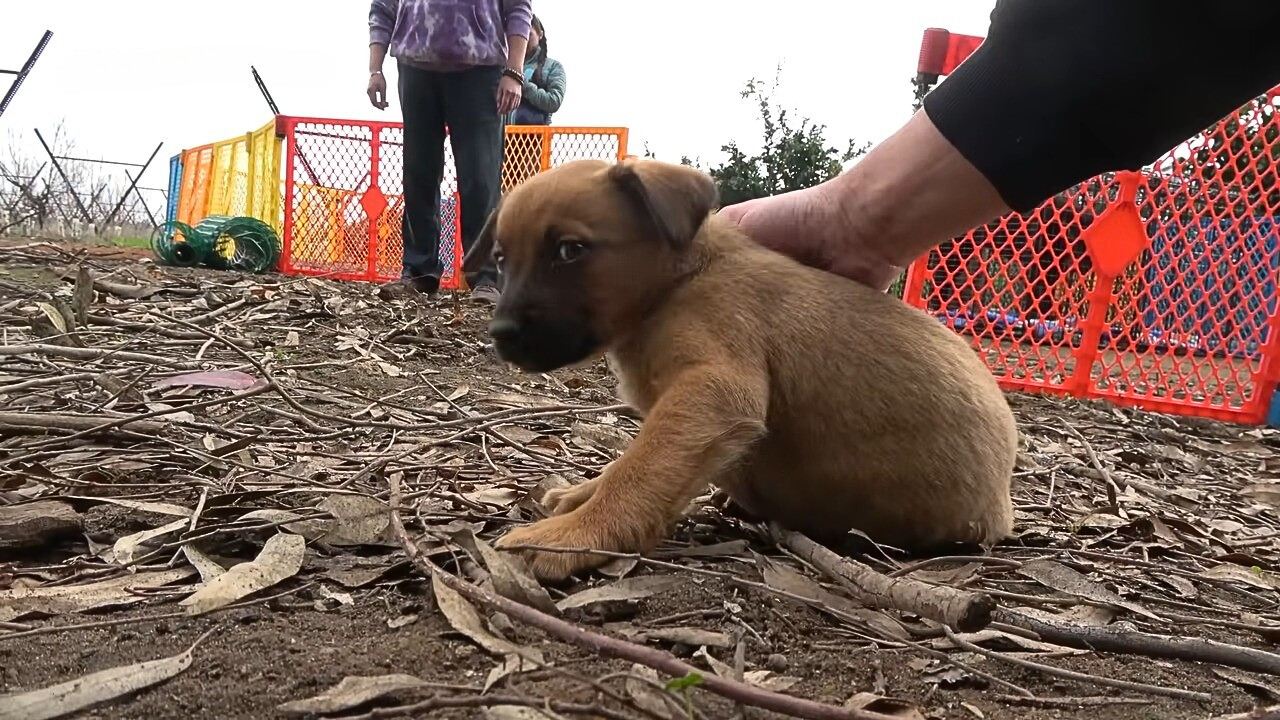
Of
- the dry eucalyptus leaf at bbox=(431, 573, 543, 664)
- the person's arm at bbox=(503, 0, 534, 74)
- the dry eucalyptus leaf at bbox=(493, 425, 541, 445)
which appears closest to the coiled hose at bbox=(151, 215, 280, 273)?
the person's arm at bbox=(503, 0, 534, 74)

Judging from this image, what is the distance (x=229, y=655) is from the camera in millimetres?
1396

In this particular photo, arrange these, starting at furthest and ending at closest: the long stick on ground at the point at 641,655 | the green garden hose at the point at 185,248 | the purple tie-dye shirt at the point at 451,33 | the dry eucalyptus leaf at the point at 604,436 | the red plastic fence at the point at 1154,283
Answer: the green garden hose at the point at 185,248 < the purple tie-dye shirt at the point at 451,33 < the red plastic fence at the point at 1154,283 < the dry eucalyptus leaf at the point at 604,436 < the long stick on ground at the point at 641,655

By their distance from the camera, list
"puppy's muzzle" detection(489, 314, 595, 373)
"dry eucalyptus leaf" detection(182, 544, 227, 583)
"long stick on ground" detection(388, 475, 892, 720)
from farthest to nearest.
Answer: "puppy's muzzle" detection(489, 314, 595, 373) → "dry eucalyptus leaf" detection(182, 544, 227, 583) → "long stick on ground" detection(388, 475, 892, 720)

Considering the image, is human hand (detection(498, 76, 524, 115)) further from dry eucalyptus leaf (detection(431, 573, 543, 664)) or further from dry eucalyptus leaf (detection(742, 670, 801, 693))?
dry eucalyptus leaf (detection(742, 670, 801, 693))

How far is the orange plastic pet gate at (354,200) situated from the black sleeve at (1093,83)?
28.3 feet

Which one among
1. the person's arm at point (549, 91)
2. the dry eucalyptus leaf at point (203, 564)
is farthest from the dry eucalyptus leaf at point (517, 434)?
the person's arm at point (549, 91)

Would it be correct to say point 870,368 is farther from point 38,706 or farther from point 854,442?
point 38,706

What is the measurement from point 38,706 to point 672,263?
5.34ft

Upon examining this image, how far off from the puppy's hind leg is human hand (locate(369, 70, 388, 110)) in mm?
5971

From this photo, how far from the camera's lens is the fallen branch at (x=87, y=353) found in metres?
3.00

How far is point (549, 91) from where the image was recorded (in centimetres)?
957

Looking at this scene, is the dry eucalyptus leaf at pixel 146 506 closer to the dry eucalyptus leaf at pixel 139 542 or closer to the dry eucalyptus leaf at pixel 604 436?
the dry eucalyptus leaf at pixel 139 542

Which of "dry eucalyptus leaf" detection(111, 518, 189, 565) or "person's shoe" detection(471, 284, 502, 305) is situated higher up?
"person's shoe" detection(471, 284, 502, 305)

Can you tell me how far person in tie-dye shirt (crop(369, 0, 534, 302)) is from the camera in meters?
6.32
